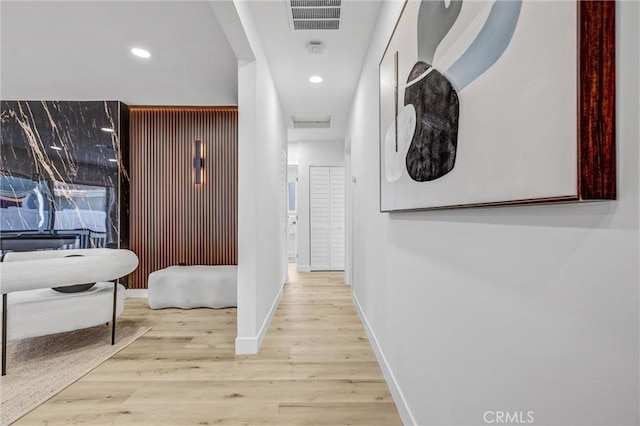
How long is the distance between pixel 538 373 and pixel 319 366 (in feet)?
5.57

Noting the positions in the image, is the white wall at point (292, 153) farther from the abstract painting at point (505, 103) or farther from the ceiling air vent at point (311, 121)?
the abstract painting at point (505, 103)

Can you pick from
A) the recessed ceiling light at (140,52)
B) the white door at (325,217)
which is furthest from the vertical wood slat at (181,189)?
the white door at (325,217)

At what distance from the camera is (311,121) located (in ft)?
15.6

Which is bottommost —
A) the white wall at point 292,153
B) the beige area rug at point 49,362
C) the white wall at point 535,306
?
the beige area rug at point 49,362

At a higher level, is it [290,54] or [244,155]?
[290,54]

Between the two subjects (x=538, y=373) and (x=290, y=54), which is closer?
(x=538, y=373)

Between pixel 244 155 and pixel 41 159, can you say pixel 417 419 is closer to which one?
pixel 244 155

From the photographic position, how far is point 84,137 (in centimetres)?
381

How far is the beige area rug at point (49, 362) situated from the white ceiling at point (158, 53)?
8.43 ft

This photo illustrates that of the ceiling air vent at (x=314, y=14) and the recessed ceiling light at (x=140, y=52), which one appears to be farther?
the recessed ceiling light at (x=140, y=52)

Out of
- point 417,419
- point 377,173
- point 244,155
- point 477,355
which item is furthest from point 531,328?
point 244,155

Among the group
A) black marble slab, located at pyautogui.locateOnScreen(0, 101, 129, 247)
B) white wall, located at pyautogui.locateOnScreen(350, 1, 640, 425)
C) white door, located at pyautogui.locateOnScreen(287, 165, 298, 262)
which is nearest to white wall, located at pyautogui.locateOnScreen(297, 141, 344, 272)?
white door, located at pyautogui.locateOnScreen(287, 165, 298, 262)

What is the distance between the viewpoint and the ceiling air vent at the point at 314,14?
2.10m

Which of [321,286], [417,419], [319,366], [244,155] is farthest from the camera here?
[321,286]
